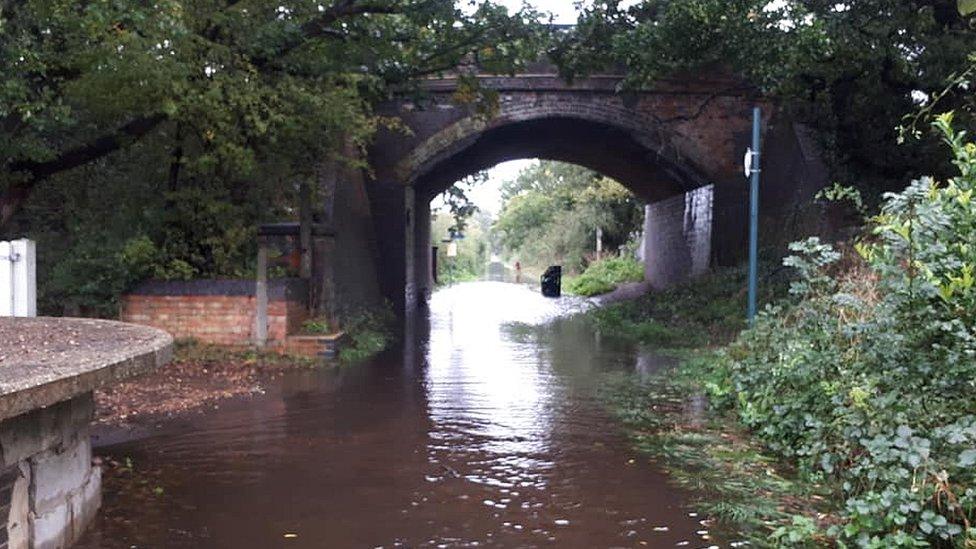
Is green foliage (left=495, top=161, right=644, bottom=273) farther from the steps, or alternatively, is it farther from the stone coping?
the stone coping

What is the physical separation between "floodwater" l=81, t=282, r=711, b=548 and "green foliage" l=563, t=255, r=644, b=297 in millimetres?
19802

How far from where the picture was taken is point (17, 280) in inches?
212

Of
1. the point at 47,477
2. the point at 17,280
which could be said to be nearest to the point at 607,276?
the point at 17,280

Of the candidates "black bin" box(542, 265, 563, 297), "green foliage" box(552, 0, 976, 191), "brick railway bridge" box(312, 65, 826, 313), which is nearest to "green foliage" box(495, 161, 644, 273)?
"black bin" box(542, 265, 563, 297)

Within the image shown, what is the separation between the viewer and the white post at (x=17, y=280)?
5262 millimetres

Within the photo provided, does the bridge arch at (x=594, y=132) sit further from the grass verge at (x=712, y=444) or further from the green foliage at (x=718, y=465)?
the green foliage at (x=718, y=465)

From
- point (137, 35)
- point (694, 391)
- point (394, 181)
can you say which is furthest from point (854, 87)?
point (137, 35)

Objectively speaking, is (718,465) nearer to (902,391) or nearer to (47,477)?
(902,391)

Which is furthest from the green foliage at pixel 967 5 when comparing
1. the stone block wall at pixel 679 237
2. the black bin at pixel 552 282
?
the black bin at pixel 552 282

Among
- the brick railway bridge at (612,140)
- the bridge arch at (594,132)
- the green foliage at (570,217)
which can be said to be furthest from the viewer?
the green foliage at (570,217)

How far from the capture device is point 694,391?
9094mm

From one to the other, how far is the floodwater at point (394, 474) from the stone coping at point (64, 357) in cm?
101

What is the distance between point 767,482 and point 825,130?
1138cm

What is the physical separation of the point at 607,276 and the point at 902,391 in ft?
87.7
